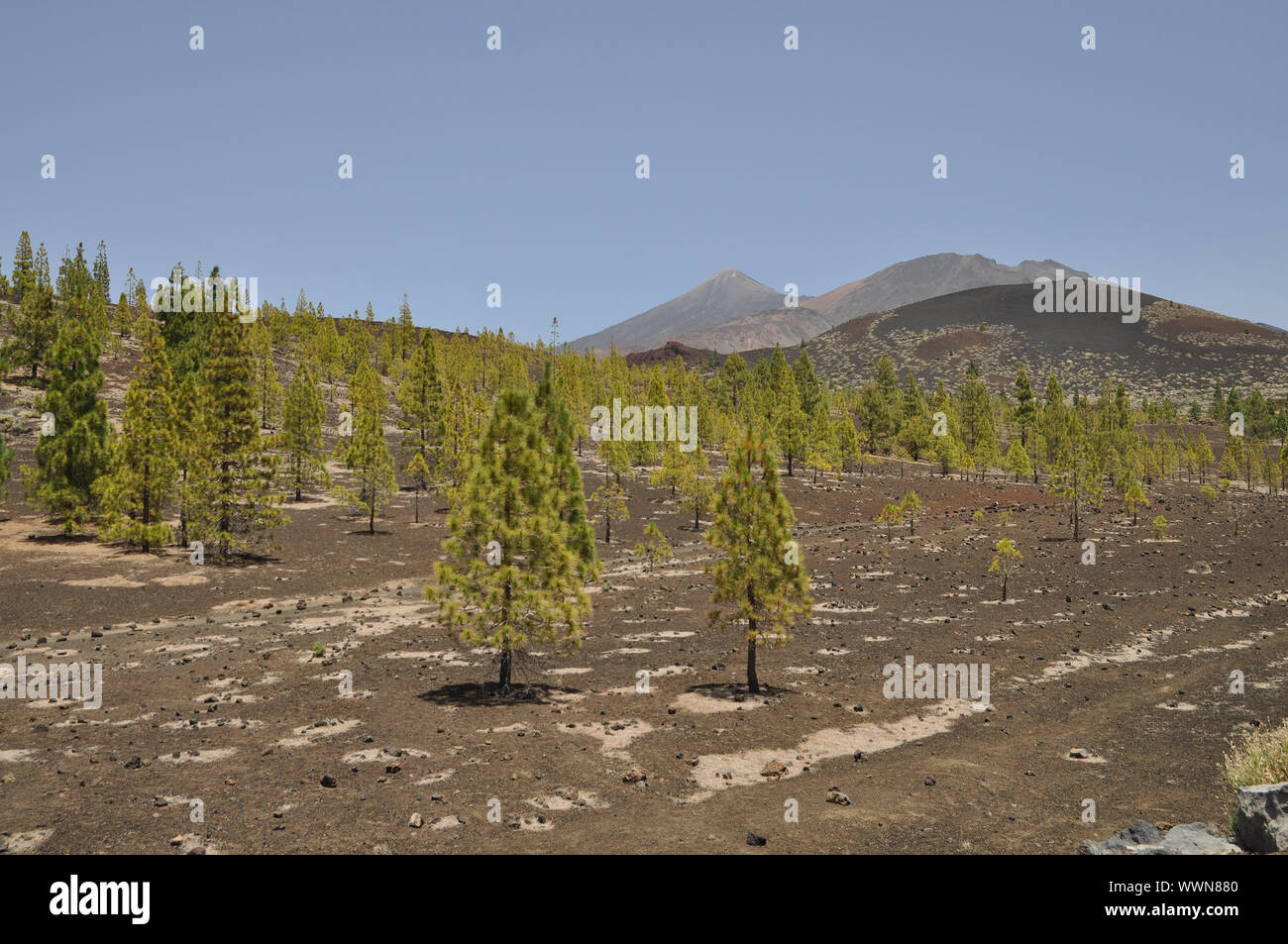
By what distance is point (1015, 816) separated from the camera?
13.0 metres

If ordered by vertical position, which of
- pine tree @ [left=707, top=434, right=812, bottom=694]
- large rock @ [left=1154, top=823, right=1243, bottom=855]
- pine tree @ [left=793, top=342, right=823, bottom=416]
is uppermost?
pine tree @ [left=793, top=342, right=823, bottom=416]

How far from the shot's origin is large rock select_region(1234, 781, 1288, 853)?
984 cm

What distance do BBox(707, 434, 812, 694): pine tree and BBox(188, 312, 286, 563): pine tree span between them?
102ft

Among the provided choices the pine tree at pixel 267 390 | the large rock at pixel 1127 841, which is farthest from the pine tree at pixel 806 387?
the large rock at pixel 1127 841

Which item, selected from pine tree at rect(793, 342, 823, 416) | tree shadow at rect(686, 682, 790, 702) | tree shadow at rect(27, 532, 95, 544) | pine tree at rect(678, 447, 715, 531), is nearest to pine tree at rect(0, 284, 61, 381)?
tree shadow at rect(27, 532, 95, 544)

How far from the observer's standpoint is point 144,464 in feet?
131

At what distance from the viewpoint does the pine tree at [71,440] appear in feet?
132

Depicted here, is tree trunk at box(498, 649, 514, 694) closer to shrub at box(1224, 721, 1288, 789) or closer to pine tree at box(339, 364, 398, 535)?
shrub at box(1224, 721, 1288, 789)

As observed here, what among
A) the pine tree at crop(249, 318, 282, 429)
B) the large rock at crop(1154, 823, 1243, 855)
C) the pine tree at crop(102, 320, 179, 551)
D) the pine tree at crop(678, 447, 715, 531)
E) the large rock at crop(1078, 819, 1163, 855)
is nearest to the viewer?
the large rock at crop(1154, 823, 1243, 855)

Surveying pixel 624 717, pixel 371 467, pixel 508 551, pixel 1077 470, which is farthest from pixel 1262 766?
pixel 371 467

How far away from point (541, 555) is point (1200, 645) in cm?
2326

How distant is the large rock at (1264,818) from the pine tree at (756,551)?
1051cm

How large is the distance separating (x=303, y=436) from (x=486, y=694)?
5358cm
